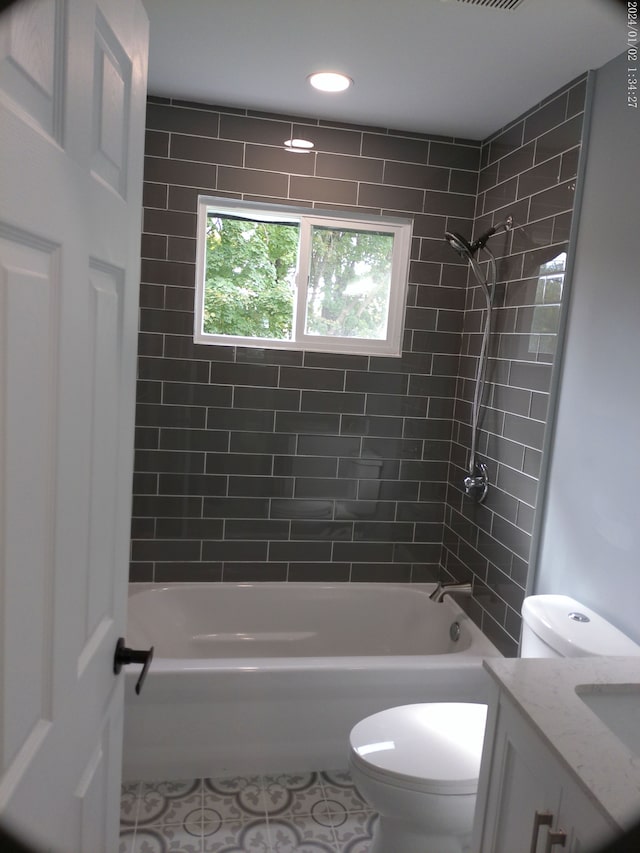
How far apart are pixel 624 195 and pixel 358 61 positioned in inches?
41.9

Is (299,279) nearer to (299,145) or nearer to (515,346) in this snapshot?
(299,145)

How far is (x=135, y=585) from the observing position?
10.1 ft

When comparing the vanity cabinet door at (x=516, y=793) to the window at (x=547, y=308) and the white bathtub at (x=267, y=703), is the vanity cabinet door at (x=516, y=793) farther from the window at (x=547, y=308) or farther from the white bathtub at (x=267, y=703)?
the window at (x=547, y=308)

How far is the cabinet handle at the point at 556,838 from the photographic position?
3.67ft

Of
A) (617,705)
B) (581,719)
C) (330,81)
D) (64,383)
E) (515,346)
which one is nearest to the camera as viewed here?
(64,383)

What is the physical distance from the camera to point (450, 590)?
3016mm

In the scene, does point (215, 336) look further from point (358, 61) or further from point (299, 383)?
point (358, 61)

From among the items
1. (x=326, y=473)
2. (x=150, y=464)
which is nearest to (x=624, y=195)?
(x=326, y=473)

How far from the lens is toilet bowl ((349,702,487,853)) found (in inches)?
68.1

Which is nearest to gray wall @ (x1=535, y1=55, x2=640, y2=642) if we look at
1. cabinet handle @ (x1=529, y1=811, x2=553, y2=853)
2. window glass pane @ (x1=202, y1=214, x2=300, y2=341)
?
cabinet handle @ (x1=529, y1=811, x2=553, y2=853)

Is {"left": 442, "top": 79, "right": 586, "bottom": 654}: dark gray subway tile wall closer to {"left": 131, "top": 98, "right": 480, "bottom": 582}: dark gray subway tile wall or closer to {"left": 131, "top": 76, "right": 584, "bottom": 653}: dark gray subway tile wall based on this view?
{"left": 131, "top": 76, "right": 584, "bottom": 653}: dark gray subway tile wall

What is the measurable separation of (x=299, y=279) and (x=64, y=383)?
2.37m

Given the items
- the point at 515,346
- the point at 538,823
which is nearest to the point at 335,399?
the point at 515,346

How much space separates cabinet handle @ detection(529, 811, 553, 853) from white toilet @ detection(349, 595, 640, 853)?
549 mm
